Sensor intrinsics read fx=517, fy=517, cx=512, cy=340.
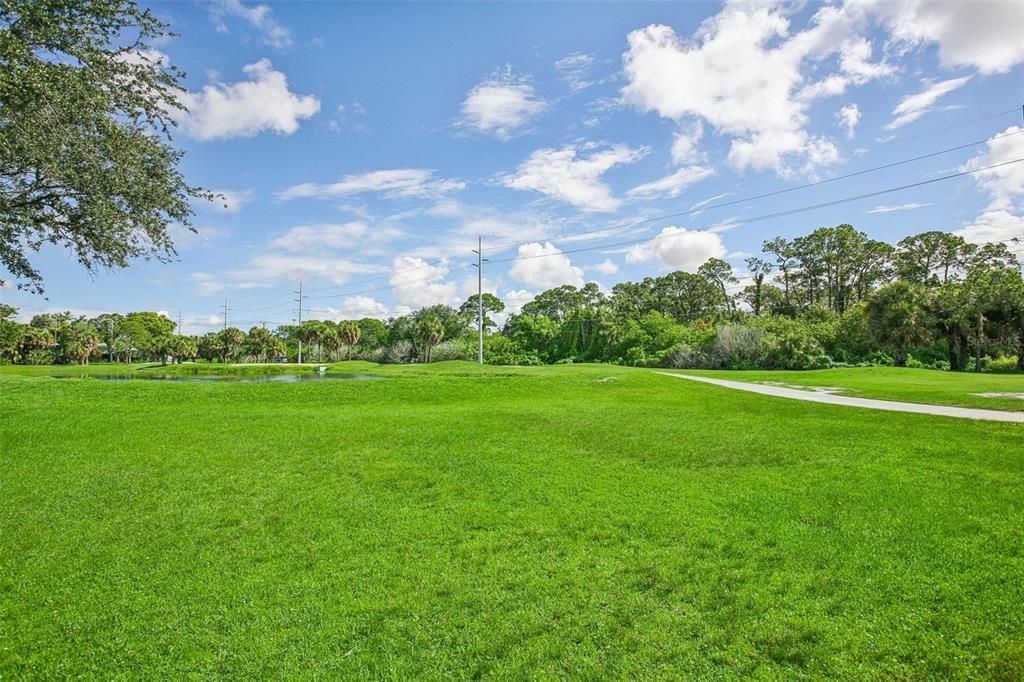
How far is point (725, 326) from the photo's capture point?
150 ft

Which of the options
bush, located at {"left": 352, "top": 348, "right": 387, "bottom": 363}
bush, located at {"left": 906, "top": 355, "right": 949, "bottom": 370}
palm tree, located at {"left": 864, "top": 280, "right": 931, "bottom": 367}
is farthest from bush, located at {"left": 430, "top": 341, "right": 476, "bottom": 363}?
bush, located at {"left": 906, "top": 355, "right": 949, "bottom": 370}

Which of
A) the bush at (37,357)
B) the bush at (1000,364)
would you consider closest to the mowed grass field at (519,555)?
the bush at (1000,364)

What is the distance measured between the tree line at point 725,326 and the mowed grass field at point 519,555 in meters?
32.1

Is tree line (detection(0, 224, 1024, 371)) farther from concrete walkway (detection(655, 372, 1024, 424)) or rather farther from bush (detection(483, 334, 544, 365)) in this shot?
concrete walkway (detection(655, 372, 1024, 424))

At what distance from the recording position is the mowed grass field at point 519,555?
13.2ft

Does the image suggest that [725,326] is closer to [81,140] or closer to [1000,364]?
[1000,364]

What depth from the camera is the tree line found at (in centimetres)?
3625

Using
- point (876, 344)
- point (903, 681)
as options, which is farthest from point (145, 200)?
point (876, 344)

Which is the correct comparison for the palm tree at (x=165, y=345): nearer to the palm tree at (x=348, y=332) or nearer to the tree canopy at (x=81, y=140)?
the palm tree at (x=348, y=332)

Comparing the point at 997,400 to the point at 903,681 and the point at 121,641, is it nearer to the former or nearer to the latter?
the point at 903,681

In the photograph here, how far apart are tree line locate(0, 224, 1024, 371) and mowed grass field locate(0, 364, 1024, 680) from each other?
3206 centimetres

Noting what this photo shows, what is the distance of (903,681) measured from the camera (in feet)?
11.9

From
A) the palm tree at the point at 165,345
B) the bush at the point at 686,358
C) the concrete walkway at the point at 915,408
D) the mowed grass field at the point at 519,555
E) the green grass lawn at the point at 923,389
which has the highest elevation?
the palm tree at the point at 165,345

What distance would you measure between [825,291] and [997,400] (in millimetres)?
61146
